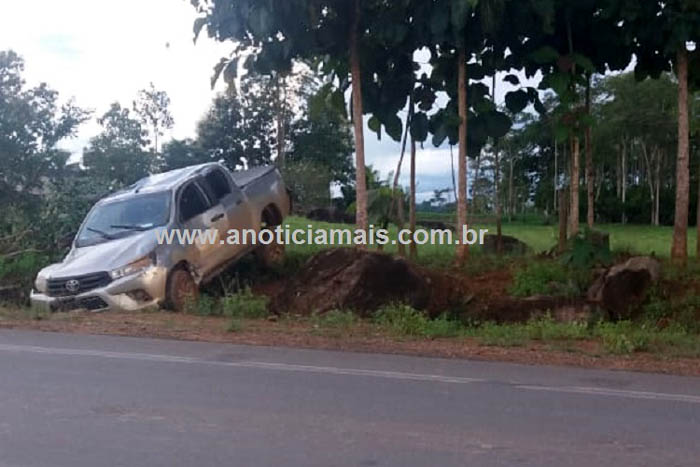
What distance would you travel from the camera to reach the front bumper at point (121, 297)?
1314 cm

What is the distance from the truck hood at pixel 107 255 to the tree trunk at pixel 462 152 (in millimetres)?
5718

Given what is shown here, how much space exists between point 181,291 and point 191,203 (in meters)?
1.71

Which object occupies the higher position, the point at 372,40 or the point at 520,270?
the point at 372,40

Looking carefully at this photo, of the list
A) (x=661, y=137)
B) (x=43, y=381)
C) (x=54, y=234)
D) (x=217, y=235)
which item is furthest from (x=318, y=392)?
(x=661, y=137)

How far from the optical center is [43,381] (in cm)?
784

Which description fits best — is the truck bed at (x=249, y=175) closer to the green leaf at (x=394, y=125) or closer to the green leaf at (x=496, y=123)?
the green leaf at (x=394, y=125)

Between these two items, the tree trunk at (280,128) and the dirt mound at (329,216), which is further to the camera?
the tree trunk at (280,128)

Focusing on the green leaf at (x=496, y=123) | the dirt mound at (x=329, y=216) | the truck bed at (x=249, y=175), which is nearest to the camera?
the green leaf at (x=496, y=123)

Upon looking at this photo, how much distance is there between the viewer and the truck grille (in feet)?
43.2

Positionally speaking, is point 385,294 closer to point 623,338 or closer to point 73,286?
point 623,338

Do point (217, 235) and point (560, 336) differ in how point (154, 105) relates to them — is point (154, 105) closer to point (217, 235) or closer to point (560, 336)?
point (217, 235)

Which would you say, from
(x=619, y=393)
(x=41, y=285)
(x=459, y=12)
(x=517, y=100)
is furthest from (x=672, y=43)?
(x=41, y=285)

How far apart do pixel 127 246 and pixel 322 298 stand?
10.2ft

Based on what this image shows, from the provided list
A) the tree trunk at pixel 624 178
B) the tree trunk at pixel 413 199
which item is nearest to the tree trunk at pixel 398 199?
the tree trunk at pixel 413 199
